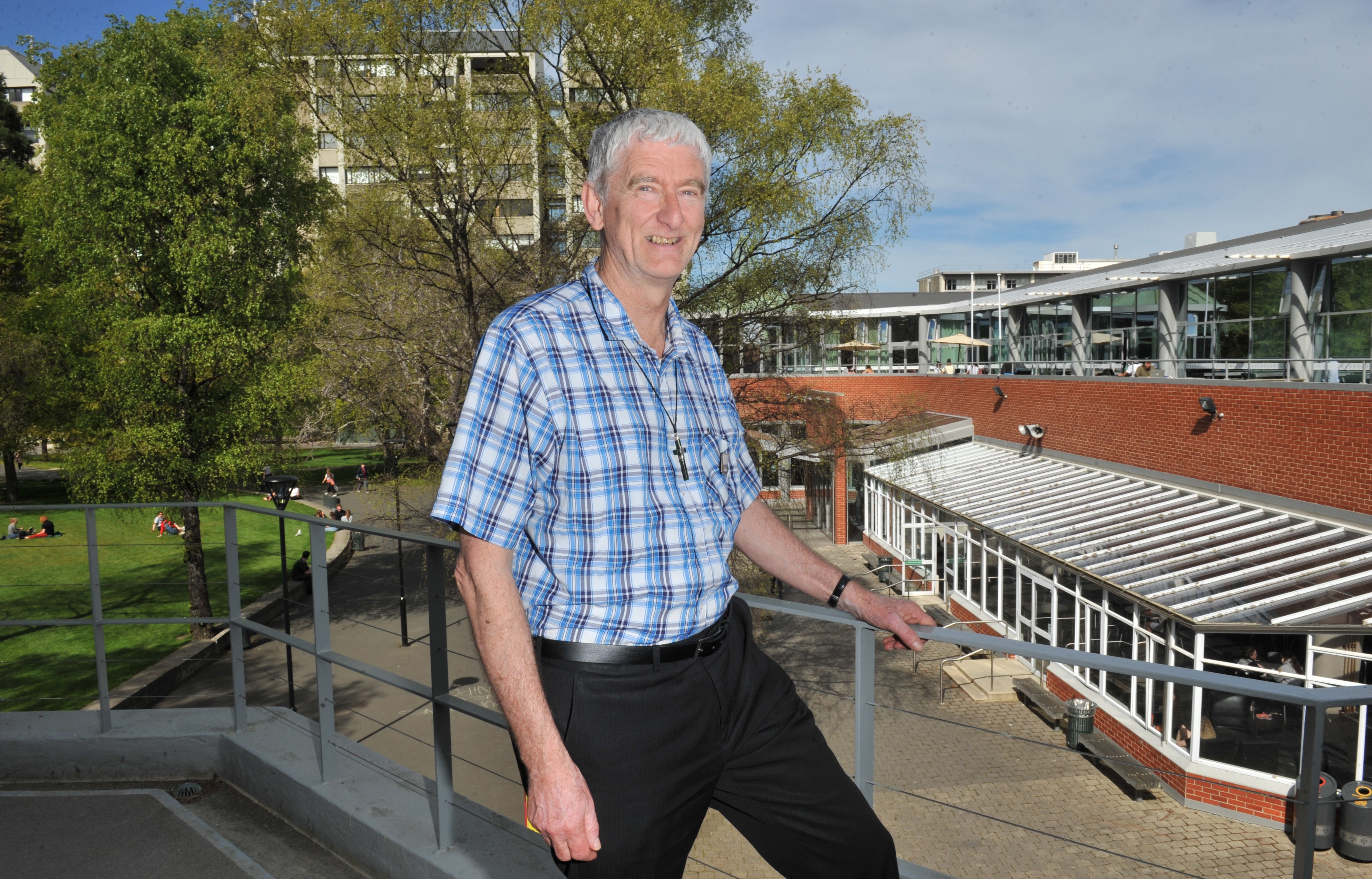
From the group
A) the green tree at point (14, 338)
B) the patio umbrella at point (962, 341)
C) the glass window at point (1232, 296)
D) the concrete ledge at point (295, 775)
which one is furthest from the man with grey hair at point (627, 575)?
the patio umbrella at point (962, 341)

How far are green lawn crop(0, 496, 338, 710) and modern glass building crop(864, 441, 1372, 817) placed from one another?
32.5ft

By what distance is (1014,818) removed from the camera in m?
9.50

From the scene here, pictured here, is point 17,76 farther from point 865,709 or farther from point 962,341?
point 865,709

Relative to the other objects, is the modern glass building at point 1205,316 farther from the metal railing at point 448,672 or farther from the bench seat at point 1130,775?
the metal railing at point 448,672

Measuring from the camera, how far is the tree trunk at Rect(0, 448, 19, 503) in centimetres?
2912

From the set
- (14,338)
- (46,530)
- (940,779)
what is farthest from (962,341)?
(46,530)

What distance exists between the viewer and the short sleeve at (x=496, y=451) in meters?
1.41

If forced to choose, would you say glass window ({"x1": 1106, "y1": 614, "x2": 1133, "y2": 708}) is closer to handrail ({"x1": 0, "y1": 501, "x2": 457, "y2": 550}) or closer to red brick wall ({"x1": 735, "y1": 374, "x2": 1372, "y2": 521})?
red brick wall ({"x1": 735, "y1": 374, "x2": 1372, "y2": 521})

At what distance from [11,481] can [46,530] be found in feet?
19.6

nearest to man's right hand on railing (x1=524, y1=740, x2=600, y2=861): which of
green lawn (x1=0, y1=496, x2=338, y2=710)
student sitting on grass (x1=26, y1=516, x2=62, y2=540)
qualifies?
green lawn (x1=0, y1=496, x2=338, y2=710)

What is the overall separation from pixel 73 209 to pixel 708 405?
17053 mm

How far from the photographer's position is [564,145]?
12.2 metres

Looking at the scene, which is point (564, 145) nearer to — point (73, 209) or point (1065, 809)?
point (73, 209)

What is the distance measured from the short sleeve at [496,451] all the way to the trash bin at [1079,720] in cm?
1122
